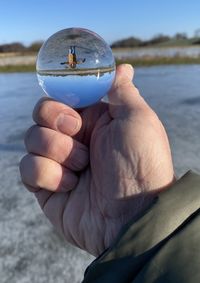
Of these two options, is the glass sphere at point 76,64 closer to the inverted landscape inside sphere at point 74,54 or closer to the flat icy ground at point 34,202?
the inverted landscape inside sphere at point 74,54

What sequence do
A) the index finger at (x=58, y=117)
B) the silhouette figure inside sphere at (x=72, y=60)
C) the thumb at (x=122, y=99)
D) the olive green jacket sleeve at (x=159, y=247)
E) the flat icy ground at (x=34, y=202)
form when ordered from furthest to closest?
the flat icy ground at (x=34, y=202)
the thumb at (x=122, y=99)
the index finger at (x=58, y=117)
the silhouette figure inside sphere at (x=72, y=60)
the olive green jacket sleeve at (x=159, y=247)

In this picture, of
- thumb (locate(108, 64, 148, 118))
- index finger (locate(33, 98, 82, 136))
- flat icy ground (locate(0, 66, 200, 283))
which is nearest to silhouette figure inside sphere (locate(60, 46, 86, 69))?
index finger (locate(33, 98, 82, 136))

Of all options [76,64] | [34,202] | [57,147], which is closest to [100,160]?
[57,147]

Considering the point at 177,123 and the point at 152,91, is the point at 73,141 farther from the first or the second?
the point at 152,91

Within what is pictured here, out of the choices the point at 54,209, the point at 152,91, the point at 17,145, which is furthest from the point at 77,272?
the point at 152,91

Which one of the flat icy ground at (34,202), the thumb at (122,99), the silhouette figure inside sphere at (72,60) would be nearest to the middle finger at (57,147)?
the thumb at (122,99)

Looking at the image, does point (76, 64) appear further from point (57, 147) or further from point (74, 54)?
point (57, 147)
